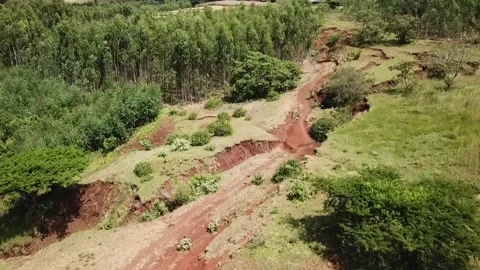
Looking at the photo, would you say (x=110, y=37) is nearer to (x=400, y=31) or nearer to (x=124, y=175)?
(x=124, y=175)

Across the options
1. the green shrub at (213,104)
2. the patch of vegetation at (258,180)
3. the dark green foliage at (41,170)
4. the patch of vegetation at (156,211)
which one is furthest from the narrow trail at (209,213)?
the green shrub at (213,104)

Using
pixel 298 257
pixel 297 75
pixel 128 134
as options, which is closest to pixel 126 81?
pixel 128 134

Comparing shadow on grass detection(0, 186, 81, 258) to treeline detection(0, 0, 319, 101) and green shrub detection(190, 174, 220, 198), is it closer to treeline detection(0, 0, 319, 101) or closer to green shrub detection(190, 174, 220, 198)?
green shrub detection(190, 174, 220, 198)

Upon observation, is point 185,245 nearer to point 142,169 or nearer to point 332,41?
point 142,169

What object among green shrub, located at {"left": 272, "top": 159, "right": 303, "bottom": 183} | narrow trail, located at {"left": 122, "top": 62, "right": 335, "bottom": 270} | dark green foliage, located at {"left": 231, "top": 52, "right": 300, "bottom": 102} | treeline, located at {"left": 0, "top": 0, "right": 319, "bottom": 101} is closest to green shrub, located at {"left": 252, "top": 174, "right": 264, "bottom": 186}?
narrow trail, located at {"left": 122, "top": 62, "right": 335, "bottom": 270}

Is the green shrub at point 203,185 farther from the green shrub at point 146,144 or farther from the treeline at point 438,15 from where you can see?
the treeline at point 438,15
